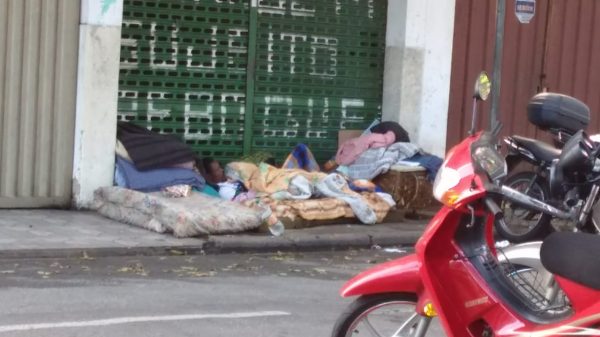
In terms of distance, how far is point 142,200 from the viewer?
1135 centimetres

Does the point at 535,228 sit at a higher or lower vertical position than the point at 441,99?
lower

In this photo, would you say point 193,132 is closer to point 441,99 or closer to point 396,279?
point 441,99

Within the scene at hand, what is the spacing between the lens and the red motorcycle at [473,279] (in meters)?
4.62

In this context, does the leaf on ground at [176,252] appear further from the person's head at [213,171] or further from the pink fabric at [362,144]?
the pink fabric at [362,144]

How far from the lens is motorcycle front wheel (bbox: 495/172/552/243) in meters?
11.1

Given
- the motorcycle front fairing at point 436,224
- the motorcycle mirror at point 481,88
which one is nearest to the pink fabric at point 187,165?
the motorcycle front fairing at point 436,224

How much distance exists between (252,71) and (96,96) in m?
2.17

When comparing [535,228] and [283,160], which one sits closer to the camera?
[535,228]

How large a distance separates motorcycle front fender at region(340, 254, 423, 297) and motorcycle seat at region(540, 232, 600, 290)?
636 mm

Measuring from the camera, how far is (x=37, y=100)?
11.7 meters

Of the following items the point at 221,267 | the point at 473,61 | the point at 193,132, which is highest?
the point at 473,61

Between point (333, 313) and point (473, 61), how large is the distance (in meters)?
7.39

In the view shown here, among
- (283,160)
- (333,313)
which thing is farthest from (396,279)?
(283,160)

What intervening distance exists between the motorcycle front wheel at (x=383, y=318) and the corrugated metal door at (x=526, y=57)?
9.27 m
